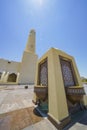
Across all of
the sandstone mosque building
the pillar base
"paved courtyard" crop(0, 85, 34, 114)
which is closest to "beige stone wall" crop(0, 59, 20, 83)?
the sandstone mosque building

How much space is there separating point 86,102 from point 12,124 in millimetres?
2951

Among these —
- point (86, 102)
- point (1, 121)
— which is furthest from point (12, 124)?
point (86, 102)

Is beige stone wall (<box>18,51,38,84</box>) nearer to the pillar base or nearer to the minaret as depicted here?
the minaret

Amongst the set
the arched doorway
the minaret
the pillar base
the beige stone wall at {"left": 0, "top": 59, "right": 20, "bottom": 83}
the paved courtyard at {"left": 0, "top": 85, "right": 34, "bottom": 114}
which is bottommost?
the pillar base

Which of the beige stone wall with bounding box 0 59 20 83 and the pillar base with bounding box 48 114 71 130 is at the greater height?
the beige stone wall with bounding box 0 59 20 83

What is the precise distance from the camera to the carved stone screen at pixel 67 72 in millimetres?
2815

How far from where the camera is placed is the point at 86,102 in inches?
126

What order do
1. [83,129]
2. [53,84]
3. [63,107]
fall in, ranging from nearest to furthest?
[83,129] → [63,107] → [53,84]

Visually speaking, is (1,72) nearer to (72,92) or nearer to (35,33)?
(35,33)

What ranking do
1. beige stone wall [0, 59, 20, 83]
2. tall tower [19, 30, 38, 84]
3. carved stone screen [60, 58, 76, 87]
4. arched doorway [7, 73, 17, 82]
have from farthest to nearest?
arched doorway [7, 73, 17, 82], beige stone wall [0, 59, 20, 83], tall tower [19, 30, 38, 84], carved stone screen [60, 58, 76, 87]

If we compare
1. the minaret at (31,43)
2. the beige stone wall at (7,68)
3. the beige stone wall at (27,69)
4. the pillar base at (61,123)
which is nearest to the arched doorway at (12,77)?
the beige stone wall at (7,68)

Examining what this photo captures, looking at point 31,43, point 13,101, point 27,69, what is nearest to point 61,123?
point 13,101

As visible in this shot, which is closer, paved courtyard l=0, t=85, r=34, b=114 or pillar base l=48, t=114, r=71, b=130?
pillar base l=48, t=114, r=71, b=130

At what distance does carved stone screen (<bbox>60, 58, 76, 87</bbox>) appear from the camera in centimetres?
282
